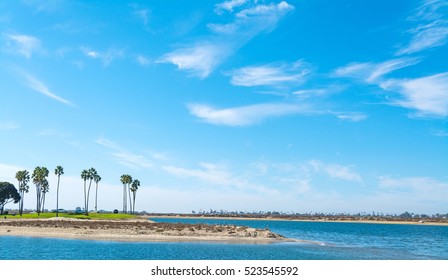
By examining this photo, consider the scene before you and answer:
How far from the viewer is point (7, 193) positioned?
171m

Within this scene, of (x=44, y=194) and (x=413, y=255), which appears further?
(x=44, y=194)

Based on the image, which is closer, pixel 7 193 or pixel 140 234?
pixel 140 234

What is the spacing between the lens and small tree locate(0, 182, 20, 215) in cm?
16898

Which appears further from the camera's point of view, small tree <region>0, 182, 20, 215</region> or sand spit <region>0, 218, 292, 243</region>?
small tree <region>0, 182, 20, 215</region>

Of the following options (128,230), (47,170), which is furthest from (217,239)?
(47,170)

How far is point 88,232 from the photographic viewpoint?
266ft

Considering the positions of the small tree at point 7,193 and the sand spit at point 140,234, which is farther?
the small tree at point 7,193

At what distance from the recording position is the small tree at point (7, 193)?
16898 centimetres

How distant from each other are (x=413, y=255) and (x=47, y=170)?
137 m

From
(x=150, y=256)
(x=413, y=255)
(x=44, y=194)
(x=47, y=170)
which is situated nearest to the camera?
(x=150, y=256)
